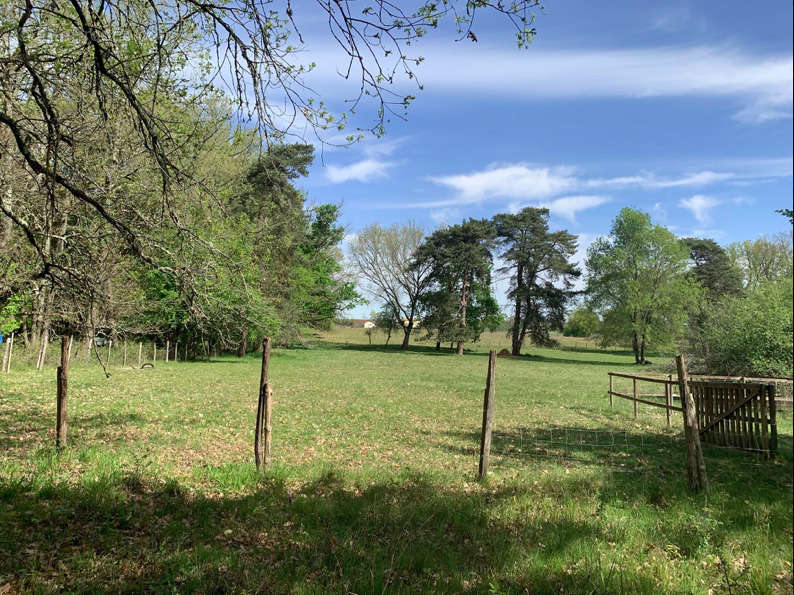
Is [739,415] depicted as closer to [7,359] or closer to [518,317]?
[7,359]

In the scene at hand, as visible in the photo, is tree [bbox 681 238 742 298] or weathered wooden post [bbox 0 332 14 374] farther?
tree [bbox 681 238 742 298]

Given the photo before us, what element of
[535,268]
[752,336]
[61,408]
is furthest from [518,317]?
[61,408]

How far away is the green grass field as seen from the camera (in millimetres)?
4203

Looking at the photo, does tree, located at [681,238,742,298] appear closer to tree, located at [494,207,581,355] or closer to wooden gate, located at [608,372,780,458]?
tree, located at [494,207,581,355]

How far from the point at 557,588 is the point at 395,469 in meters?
4.47

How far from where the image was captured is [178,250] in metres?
6.14

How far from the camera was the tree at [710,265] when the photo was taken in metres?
50.3

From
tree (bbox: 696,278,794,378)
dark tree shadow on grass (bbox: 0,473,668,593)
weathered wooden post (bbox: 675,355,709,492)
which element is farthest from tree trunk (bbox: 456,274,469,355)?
dark tree shadow on grass (bbox: 0,473,668,593)

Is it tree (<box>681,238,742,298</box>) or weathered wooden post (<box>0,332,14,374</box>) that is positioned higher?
tree (<box>681,238,742,298</box>)

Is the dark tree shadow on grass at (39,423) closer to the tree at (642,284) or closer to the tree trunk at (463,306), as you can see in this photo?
the tree trunk at (463,306)

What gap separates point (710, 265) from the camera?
178 feet

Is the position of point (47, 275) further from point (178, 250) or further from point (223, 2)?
point (223, 2)

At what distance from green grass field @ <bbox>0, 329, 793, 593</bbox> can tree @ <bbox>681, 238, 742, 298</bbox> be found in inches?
1824

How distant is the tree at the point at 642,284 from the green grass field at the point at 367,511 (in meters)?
40.1
